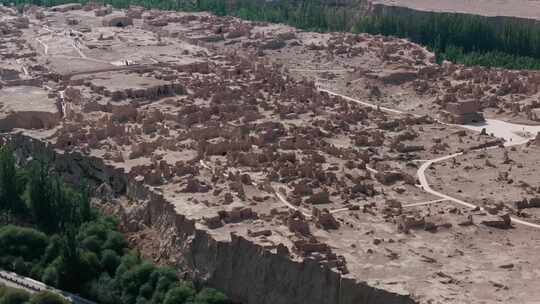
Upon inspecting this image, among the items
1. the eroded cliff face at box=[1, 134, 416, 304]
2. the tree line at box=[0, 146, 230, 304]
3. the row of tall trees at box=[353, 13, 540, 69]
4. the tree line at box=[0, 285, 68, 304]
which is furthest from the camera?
the row of tall trees at box=[353, 13, 540, 69]

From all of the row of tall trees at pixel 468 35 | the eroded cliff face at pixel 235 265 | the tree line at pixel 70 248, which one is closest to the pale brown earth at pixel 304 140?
the eroded cliff face at pixel 235 265

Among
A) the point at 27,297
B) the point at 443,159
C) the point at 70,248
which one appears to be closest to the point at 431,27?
the point at 443,159

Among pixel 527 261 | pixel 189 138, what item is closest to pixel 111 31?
pixel 189 138

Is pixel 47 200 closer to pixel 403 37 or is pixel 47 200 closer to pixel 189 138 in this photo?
pixel 189 138

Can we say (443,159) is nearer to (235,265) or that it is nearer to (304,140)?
(304,140)

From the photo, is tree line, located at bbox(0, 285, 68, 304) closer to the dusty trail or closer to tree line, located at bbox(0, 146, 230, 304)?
tree line, located at bbox(0, 146, 230, 304)

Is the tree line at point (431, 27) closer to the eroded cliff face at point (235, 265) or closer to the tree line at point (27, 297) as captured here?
the eroded cliff face at point (235, 265)

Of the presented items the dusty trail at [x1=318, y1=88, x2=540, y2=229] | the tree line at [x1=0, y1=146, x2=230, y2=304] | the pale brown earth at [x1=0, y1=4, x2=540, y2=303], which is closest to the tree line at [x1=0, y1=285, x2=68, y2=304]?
the tree line at [x1=0, y1=146, x2=230, y2=304]
